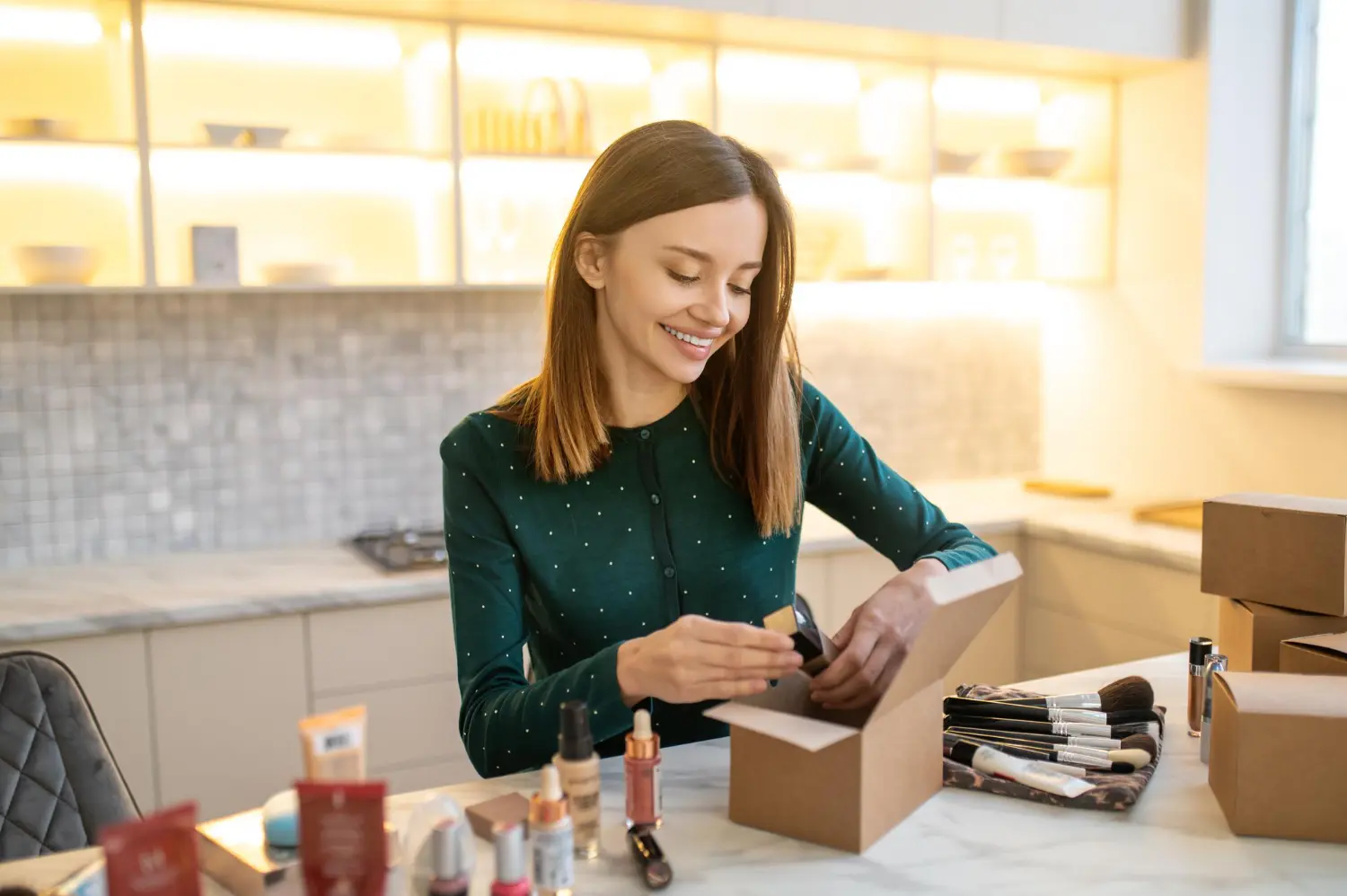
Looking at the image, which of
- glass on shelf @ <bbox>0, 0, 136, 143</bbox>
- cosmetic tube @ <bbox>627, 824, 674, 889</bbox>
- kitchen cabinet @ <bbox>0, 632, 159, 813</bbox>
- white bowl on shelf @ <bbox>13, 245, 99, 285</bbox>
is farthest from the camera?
glass on shelf @ <bbox>0, 0, 136, 143</bbox>

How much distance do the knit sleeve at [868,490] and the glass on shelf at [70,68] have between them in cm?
177

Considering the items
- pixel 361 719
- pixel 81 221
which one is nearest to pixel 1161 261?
pixel 81 221

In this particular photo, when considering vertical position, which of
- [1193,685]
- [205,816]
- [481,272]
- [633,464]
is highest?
[481,272]

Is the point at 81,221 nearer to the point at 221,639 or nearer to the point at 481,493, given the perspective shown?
the point at 221,639

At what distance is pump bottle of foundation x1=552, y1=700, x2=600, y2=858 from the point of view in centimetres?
109

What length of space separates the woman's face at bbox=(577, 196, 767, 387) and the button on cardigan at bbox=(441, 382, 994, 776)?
7.1 inches

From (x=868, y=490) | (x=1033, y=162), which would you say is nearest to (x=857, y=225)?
(x=1033, y=162)

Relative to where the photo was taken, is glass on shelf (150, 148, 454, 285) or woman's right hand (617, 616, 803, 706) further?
glass on shelf (150, 148, 454, 285)

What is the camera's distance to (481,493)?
1.54m

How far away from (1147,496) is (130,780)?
2859mm

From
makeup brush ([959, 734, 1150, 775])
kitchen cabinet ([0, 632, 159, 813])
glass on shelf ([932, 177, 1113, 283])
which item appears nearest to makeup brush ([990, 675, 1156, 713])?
makeup brush ([959, 734, 1150, 775])

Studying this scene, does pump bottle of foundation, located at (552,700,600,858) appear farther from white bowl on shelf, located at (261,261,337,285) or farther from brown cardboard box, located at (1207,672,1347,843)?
white bowl on shelf, located at (261,261,337,285)

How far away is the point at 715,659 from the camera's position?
3.85ft

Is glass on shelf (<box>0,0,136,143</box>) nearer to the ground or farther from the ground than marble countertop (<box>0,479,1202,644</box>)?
farther from the ground
